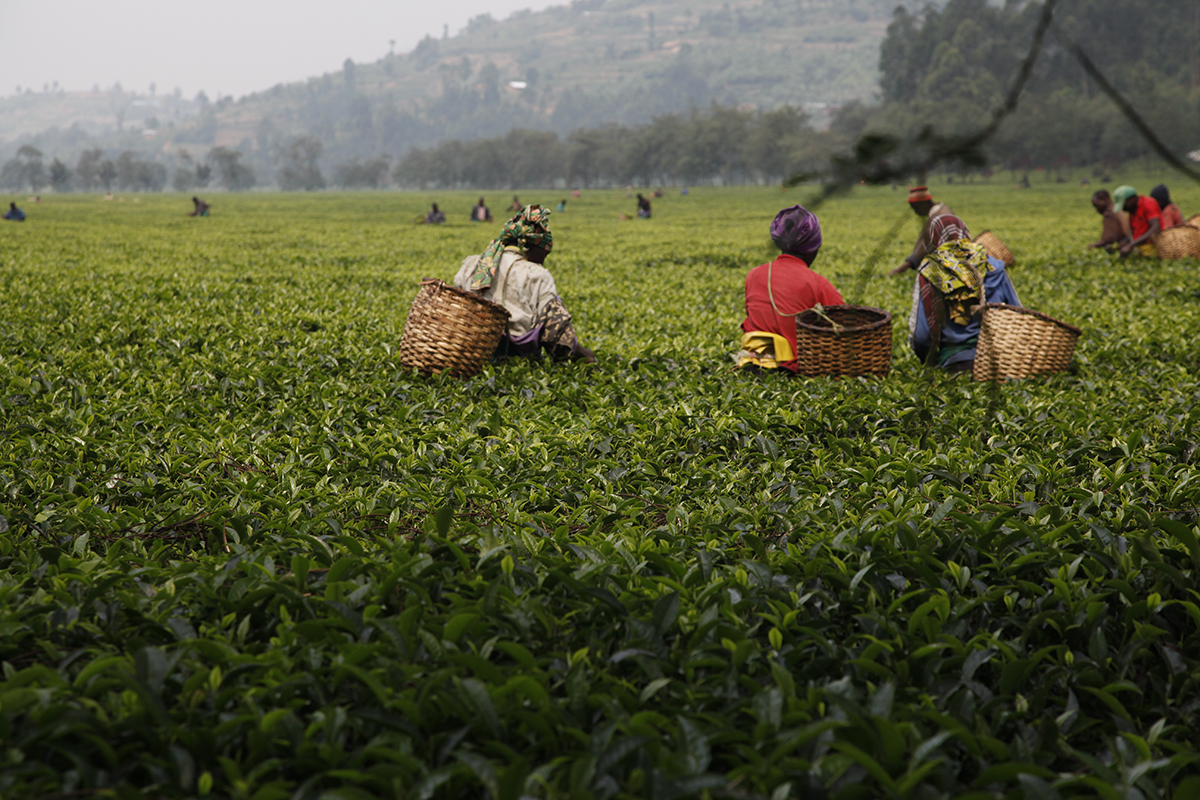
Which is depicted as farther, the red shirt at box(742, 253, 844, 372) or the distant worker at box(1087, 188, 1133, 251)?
the distant worker at box(1087, 188, 1133, 251)

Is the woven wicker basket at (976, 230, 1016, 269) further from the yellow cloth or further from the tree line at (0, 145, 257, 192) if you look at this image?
the tree line at (0, 145, 257, 192)

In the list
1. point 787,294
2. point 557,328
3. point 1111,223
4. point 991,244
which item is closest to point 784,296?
point 787,294

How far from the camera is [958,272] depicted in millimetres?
5855

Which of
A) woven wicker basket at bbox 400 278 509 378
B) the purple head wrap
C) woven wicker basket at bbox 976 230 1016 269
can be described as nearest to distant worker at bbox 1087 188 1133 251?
woven wicker basket at bbox 976 230 1016 269

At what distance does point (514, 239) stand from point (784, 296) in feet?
6.96

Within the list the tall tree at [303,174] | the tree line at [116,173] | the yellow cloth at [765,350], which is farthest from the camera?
the tall tree at [303,174]

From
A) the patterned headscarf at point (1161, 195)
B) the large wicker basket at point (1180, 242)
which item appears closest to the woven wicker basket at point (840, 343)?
Result: the large wicker basket at point (1180, 242)

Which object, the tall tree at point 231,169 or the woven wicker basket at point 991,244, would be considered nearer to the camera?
the woven wicker basket at point 991,244

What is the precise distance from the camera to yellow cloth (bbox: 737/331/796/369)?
234 inches

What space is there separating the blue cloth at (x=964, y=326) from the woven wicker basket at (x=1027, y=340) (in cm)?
32

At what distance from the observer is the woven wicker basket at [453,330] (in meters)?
5.70

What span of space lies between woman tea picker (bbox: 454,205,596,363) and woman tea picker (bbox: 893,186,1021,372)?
101 inches

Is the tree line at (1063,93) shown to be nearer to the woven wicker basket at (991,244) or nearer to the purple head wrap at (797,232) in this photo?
the purple head wrap at (797,232)

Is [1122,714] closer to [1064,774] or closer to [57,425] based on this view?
[1064,774]
